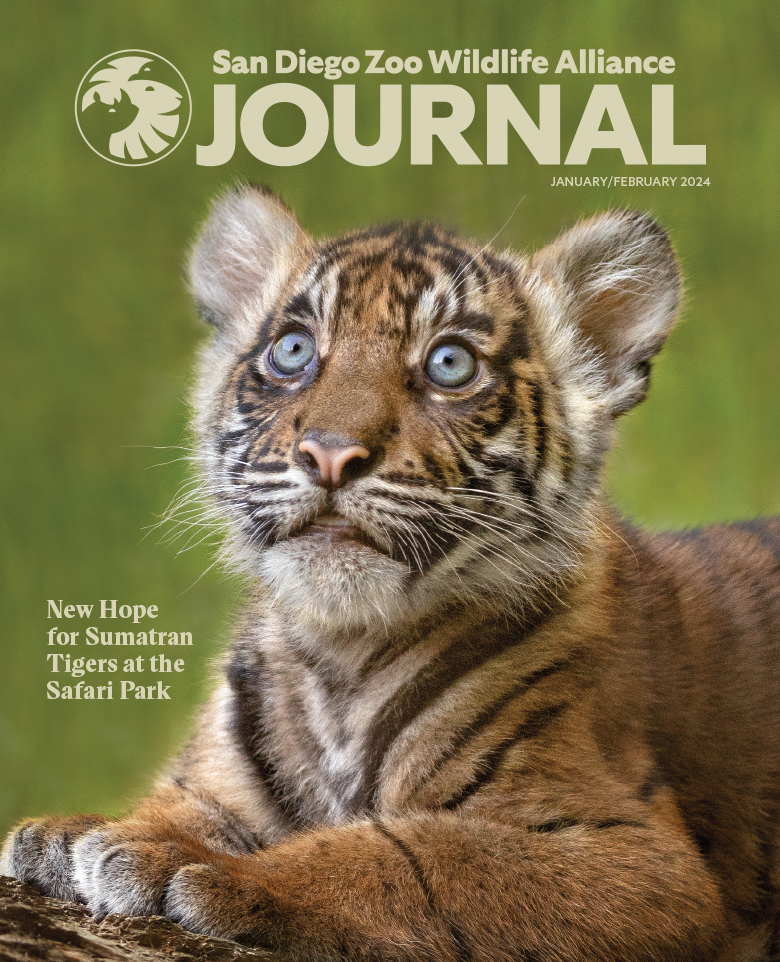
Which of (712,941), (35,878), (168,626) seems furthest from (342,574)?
(168,626)

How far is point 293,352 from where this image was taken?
3.98m

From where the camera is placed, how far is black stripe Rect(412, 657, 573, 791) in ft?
11.7

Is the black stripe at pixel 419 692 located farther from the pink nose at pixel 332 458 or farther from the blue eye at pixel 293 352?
the blue eye at pixel 293 352

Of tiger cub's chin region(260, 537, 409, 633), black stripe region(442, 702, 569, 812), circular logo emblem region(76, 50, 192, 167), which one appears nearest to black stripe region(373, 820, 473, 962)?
black stripe region(442, 702, 569, 812)

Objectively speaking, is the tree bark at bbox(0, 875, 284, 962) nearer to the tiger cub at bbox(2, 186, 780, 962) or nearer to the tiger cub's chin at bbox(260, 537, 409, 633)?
the tiger cub at bbox(2, 186, 780, 962)

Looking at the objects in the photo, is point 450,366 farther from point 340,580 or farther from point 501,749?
point 501,749

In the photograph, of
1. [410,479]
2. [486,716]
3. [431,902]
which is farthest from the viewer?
[486,716]

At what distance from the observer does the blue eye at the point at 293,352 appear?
3.94 meters

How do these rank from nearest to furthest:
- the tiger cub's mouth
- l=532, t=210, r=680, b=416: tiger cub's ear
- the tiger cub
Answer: the tiger cub → the tiger cub's mouth → l=532, t=210, r=680, b=416: tiger cub's ear

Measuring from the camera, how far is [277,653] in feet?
13.5

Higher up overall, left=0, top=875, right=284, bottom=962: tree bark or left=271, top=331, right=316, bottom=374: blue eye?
left=271, top=331, right=316, bottom=374: blue eye

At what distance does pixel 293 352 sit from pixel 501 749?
1396 mm

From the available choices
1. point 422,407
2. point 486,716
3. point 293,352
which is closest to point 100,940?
point 486,716

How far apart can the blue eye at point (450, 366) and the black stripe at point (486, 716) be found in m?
0.90
